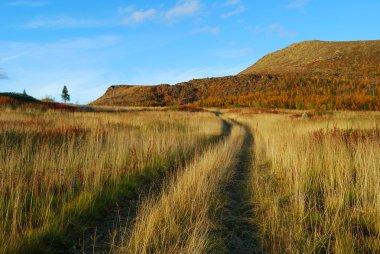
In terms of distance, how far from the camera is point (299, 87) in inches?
2372

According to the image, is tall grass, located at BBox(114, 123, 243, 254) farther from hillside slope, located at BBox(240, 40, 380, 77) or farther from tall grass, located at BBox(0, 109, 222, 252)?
hillside slope, located at BBox(240, 40, 380, 77)

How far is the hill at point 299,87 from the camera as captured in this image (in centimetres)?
4797

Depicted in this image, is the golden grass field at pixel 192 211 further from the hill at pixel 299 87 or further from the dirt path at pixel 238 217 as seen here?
the hill at pixel 299 87

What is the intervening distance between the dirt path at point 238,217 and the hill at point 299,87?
1603 inches

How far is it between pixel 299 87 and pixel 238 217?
200ft

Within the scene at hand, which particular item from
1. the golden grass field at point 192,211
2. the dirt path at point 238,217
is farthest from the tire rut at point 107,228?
the dirt path at point 238,217

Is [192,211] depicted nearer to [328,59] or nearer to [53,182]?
[53,182]

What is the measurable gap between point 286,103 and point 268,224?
5011 centimetres

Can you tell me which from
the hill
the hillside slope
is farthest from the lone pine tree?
the hillside slope

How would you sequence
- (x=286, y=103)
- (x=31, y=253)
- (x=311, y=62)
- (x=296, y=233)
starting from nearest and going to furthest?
1. (x=31, y=253)
2. (x=296, y=233)
3. (x=286, y=103)
4. (x=311, y=62)

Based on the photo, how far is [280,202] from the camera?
4.79 meters

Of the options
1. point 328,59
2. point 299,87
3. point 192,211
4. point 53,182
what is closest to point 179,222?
point 192,211

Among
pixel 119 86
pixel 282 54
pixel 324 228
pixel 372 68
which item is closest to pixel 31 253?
pixel 324 228

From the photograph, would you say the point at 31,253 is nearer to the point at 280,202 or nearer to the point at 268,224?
the point at 268,224
